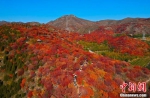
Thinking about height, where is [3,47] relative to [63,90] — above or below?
above

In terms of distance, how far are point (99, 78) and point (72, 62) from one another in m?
14.2

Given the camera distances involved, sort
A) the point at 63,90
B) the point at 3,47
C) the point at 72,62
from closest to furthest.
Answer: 1. the point at 63,90
2. the point at 72,62
3. the point at 3,47

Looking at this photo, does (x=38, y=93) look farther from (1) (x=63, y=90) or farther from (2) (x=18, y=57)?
(2) (x=18, y=57)

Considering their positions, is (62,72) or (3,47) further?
(3,47)

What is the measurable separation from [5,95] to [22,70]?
509 inches

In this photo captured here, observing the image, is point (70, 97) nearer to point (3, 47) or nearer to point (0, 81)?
point (0, 81)

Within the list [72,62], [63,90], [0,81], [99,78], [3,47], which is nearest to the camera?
[63,90]

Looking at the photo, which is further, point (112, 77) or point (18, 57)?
point (18, 57)

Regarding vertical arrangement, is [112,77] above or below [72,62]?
below

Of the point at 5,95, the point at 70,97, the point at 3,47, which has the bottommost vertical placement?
the point at 5,95

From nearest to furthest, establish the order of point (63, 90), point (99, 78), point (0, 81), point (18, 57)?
point (63, 90)
point (99, 78)
point (0, 81)
point (18, 57)

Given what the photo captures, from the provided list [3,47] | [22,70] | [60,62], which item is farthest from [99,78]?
[3,47]

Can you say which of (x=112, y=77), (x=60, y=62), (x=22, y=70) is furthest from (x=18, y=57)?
(x=112, y=77)

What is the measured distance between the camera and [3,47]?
103 metres
